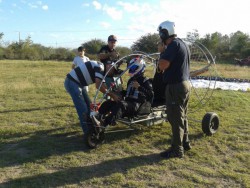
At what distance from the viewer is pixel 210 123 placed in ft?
21.9

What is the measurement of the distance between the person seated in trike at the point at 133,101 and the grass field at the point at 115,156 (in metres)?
0.60

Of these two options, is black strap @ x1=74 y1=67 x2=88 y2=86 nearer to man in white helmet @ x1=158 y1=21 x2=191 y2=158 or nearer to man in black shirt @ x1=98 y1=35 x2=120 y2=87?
man in black shirt @ x1=98 y1=35 x2=120 y2=87

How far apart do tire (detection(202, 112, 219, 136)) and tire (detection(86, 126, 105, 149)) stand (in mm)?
2223

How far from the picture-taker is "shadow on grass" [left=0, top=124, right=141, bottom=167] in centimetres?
556

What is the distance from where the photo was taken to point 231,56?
40.6m

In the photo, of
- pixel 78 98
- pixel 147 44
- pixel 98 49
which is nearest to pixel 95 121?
pixel 78 98

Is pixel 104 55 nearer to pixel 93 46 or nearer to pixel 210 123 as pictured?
pixel 210 123

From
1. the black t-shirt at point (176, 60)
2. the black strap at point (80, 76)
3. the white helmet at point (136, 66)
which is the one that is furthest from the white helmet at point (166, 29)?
the black strap at point (80, 76)

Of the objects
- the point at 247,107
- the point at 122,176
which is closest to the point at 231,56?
the point at 247,107

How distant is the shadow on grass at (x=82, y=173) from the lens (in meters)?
4.58

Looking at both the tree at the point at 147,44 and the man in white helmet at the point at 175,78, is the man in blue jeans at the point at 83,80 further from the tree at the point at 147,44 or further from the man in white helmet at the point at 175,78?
the tree at the point at 147,44

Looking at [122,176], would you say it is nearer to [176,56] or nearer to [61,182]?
[61,182]

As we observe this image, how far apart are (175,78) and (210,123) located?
6.27ft

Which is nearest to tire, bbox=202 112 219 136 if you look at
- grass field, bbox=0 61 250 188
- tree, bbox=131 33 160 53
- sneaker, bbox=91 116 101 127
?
grass field, bbox=0 61 250 188
